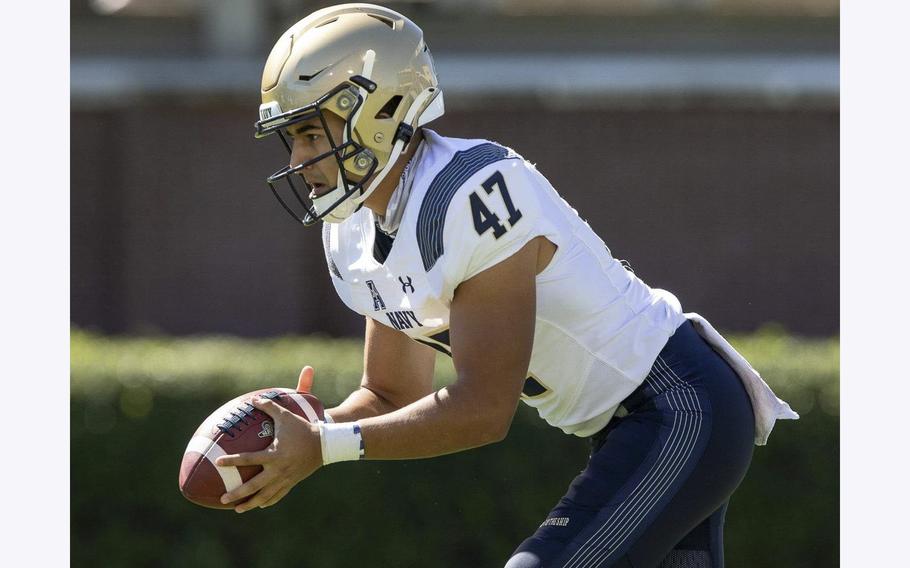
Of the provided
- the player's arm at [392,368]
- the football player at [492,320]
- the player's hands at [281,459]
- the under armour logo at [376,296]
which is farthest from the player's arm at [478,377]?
the player's arm at [392,368]

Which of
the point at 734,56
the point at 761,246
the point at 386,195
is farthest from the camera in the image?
the point at 734,56

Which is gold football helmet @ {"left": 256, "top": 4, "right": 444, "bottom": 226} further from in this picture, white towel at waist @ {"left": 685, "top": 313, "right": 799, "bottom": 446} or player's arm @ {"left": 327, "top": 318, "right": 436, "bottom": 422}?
white towel at waist @ {"left": 685, "top": 313, "right": 799, "bottom": 446}

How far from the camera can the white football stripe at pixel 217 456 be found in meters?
3.35

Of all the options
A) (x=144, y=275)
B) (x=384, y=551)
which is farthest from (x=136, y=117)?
(x=384, y=551)

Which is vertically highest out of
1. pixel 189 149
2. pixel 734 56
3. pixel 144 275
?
pixel 734 56

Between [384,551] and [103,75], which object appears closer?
[384,551]

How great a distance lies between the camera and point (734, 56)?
11.7 metres

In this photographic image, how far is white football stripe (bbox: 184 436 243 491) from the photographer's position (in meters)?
3.35

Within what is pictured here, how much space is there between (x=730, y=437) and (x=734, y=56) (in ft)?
28.3

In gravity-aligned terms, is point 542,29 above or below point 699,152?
above

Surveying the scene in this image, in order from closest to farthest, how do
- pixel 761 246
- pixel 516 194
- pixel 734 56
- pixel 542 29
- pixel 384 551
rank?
pixel 516 194
pixel 384 551
pixel 761 246
pixel 734 56
pixel 542 29

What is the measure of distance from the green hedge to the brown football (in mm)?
2882

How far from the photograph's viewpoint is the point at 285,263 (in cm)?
1120

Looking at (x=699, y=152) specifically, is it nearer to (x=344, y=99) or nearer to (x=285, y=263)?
(x=285, y=263)
